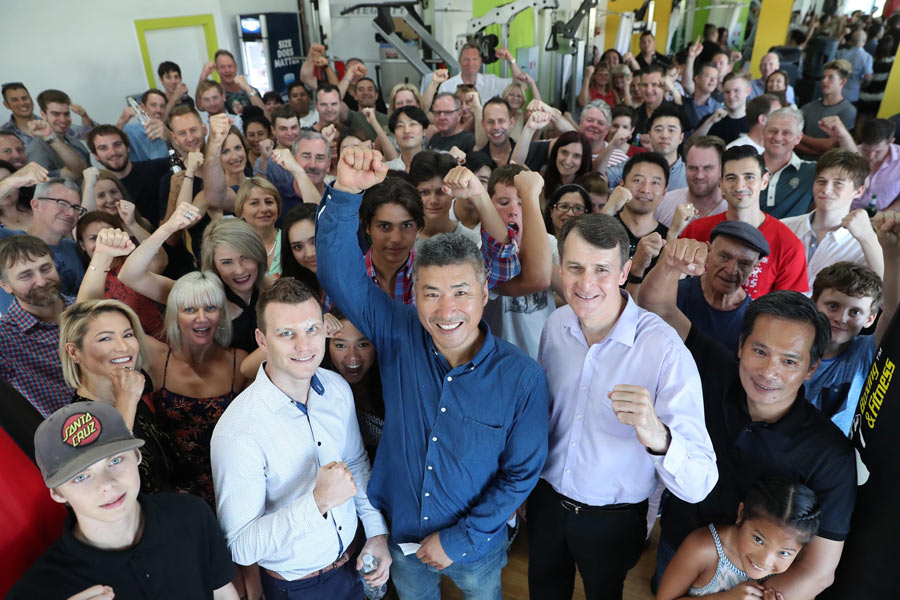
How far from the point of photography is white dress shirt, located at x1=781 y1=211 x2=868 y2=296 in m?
2.93

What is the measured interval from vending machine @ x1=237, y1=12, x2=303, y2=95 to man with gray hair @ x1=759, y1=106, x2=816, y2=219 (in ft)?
25.8

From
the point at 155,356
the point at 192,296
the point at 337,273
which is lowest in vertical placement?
the point at 155,356

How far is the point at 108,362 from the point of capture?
1.98 metres

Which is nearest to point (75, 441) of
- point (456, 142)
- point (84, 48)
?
point (456, 142)

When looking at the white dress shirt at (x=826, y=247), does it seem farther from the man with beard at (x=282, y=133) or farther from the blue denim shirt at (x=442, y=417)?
the man with beard at (x=282, y=133)

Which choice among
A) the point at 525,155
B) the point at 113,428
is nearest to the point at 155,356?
the point at 113,428

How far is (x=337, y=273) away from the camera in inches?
69.5

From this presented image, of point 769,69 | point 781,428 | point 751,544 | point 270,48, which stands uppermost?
point 270,48

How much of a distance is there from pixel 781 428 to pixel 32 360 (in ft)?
9.88

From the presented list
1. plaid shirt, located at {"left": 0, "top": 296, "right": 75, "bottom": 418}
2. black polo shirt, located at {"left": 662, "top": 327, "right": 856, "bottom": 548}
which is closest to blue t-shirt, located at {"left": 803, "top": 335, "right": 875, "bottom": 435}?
black polo shirt, located at {"left": 662, "top": 327, "right": 856, "bottom": 548}

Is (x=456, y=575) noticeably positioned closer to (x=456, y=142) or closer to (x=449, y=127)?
(x=456, y=142)

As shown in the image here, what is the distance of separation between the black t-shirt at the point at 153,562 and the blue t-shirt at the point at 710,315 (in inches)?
78.4

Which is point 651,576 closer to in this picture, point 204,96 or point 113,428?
point 113,428

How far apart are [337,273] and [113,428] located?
744 mm
